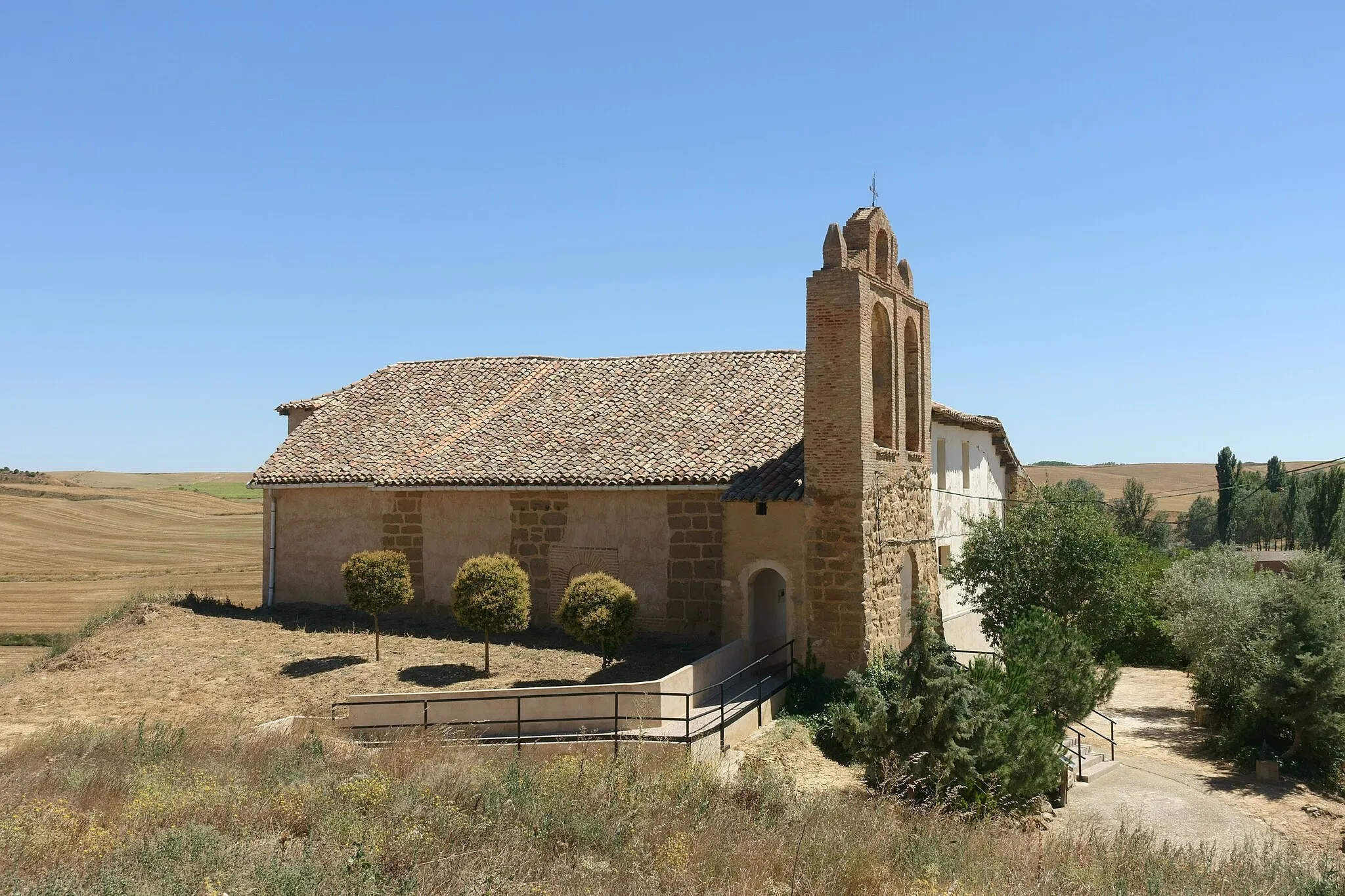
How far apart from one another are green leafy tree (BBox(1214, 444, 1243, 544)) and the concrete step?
121 feet

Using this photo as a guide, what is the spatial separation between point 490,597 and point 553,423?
23.5 ft

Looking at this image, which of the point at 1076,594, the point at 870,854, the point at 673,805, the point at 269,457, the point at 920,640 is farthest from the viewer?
the point at 269,457

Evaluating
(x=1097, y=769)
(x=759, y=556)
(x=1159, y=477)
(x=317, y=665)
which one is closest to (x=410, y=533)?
(x=317, y=665)

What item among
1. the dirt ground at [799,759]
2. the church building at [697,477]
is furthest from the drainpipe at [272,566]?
the dirt ground at [799,759]

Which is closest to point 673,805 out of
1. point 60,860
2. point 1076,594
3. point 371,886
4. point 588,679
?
point 371,886

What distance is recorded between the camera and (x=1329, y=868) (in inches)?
409

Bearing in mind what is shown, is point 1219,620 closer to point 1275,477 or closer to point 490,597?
point 490,597

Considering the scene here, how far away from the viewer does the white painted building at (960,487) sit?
2281cm

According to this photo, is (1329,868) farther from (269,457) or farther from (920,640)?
(269,457)

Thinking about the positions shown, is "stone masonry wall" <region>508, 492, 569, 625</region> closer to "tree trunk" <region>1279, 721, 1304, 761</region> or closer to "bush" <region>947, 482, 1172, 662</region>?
"bush" <region>947, 482, 1172, 662</region>

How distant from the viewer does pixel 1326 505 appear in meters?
50.5

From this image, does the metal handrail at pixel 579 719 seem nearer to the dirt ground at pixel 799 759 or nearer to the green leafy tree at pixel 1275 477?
the dirt ground at pixel 799 759

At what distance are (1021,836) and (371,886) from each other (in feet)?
24.7

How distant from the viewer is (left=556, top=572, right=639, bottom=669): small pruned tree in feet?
56.7
